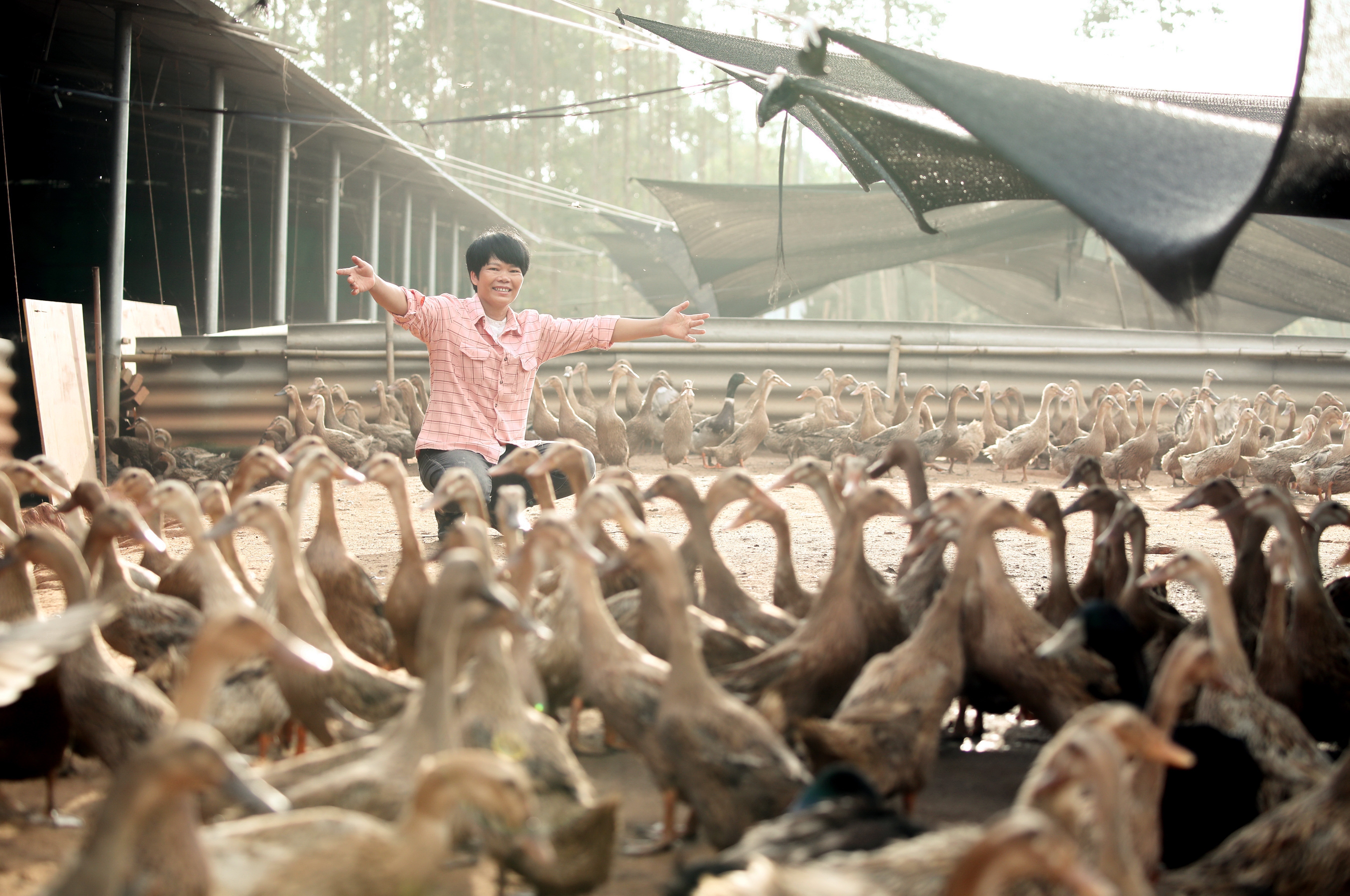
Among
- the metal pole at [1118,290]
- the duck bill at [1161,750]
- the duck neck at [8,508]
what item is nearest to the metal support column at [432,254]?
the metal pole at [1118,290]

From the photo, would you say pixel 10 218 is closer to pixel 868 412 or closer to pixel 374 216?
pixel 868 412

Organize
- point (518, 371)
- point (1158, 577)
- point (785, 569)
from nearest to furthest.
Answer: point (1158, 577) < point (785, 569) < point (518, 371)

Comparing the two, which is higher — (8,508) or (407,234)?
(407,234)

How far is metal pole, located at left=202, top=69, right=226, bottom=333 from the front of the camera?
13.2 metres

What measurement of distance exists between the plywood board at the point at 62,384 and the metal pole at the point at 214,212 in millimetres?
3388

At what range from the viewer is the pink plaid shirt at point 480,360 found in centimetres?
631

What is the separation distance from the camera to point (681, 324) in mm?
6422

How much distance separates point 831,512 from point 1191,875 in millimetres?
2693

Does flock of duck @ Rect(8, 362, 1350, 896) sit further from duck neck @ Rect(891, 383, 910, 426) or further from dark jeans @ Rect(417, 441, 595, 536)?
duck neck @ Rect(891, 383, 910, 426)

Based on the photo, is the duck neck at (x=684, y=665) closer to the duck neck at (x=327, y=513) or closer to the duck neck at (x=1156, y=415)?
the duck neck at (x=327, y=513)

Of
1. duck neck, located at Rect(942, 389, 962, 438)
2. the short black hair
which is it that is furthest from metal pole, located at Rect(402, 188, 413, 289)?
the short black hair

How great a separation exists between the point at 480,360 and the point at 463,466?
2.75 ft

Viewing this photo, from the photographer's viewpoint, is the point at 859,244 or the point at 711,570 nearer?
the point at 711,570

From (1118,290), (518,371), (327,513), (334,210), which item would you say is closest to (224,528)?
(327,513)
